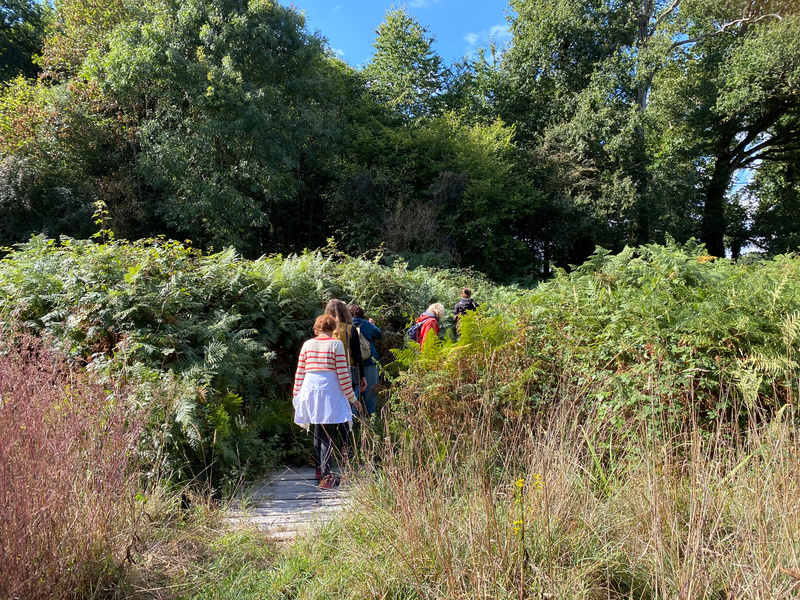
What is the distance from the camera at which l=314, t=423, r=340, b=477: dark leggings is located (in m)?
5.09

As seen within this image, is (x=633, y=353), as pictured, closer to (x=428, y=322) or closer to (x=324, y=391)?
(x=324, y=391)

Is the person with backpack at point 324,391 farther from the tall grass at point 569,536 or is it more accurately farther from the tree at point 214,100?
the tree at point 214,100

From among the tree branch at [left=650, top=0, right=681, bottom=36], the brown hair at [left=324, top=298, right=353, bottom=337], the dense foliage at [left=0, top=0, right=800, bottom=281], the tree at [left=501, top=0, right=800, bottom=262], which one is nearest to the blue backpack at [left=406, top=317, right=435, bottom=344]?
the brown hair at [left=324, top=298, right=353, bottom=337]

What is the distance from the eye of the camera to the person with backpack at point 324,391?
5086 millimetres

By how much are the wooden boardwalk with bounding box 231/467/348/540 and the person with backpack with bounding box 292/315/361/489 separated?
27 centimetres

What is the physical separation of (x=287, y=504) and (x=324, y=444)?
30.9 inches

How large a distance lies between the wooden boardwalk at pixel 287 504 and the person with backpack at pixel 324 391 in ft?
0.90

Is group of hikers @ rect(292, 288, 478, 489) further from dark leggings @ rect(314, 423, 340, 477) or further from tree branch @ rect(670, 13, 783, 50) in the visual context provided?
tree branch @ rect(670, 13, 783, 50)

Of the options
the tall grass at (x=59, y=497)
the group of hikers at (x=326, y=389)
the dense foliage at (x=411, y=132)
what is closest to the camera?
the tall grass at (x=59, y=497)

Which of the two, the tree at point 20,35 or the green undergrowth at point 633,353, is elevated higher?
the tree at point 20,35

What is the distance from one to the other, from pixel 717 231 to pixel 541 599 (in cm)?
3005

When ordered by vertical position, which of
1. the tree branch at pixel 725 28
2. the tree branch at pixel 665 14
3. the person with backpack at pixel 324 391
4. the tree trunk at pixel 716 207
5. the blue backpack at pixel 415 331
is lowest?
the person with backpack at pixel 324 391

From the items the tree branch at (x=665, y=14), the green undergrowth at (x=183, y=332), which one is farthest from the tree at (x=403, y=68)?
the green undergrowth at (x=183, y=332)

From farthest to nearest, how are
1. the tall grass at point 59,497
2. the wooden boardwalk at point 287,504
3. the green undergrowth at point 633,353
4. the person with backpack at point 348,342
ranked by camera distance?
the person with backpack at point 348,342, the wooden boardwalk at point 287,504, the green undergrowth at point 633,353, the tall grass at point 59,497
